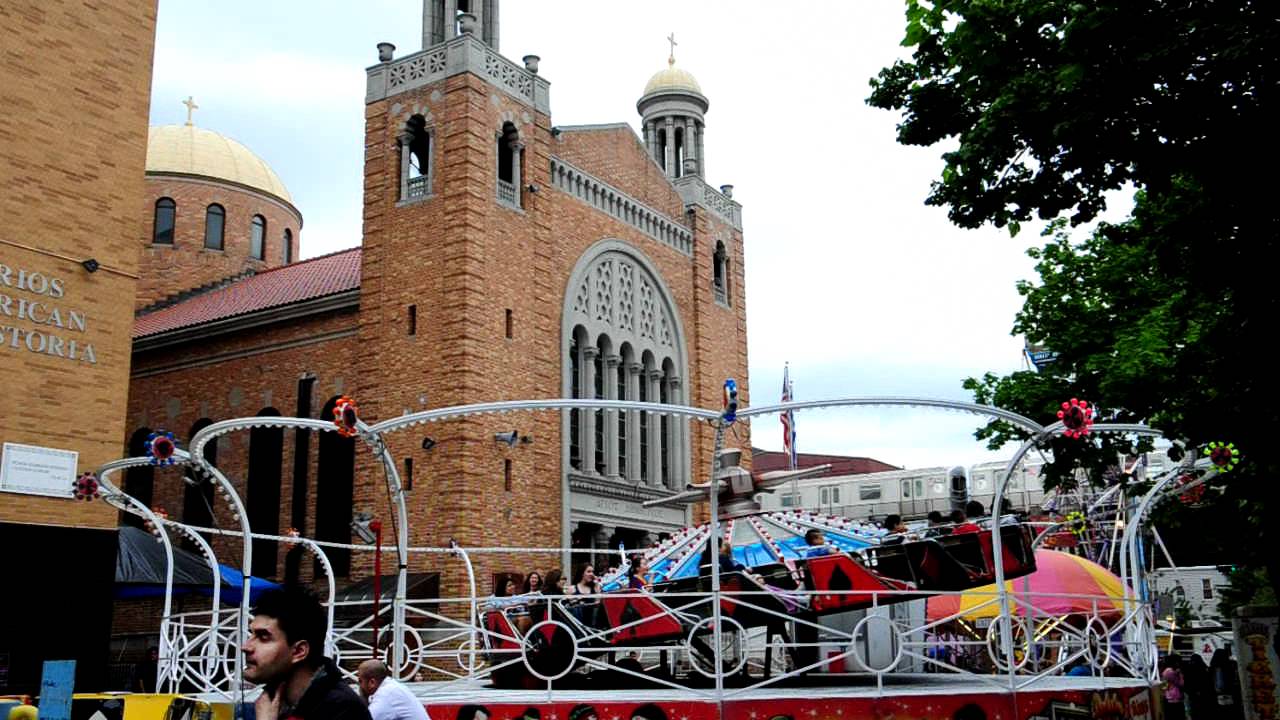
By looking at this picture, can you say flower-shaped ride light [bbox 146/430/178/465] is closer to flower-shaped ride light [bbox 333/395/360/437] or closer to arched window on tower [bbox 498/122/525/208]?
flower-shaped ride light [bbox 333/395/360/437]

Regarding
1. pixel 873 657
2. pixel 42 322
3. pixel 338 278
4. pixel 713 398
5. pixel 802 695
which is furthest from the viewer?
pixel 713 398

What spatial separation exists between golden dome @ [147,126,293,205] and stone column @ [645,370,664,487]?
745 inches

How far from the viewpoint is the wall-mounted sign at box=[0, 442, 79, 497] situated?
19016 mm

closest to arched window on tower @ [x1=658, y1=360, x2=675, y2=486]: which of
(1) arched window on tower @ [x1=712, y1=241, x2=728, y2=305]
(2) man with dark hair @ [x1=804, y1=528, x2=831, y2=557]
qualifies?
(1) arched window on tower @ [x1=712, y1=241, x2=728, y2=305]

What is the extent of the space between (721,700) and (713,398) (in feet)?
90.3

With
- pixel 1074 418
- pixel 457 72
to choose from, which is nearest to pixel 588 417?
pixel 457 72

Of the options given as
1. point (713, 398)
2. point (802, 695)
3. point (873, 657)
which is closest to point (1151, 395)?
point (873, 657)

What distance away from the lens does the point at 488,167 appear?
29.2 metres

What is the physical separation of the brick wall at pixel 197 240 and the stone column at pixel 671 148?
16.0 metres

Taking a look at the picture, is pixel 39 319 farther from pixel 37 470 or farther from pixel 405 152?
pixel 405 152

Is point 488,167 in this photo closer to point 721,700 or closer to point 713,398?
point 713,398

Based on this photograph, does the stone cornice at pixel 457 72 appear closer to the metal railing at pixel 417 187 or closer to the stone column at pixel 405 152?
the stone column at pixel 405 152

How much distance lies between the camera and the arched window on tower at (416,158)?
29.5 metres

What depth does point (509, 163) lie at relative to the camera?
30.9 meters
